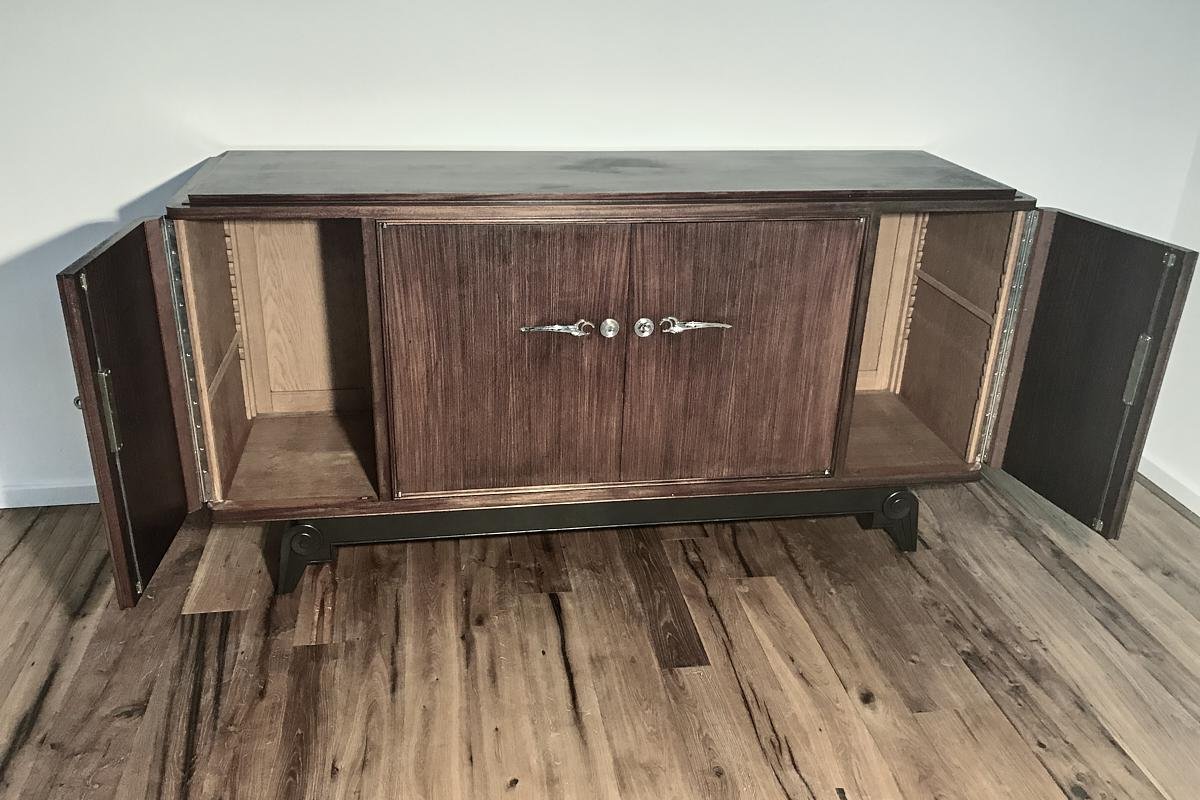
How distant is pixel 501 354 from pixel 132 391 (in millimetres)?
465

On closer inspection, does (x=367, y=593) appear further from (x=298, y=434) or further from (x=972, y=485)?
(x=972, y=485)

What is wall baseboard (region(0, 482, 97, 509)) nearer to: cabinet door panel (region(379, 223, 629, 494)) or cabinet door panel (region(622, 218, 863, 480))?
cabinet door panel (region(379, 223, 629, 494))

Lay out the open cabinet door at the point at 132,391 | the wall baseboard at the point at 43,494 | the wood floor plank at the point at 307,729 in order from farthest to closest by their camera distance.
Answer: the wall baseboard at the point at 43,494 < the wood floor plank at the point at 307,729 < the open cabinet door at the point at 132,391

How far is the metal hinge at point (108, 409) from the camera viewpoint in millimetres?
1113

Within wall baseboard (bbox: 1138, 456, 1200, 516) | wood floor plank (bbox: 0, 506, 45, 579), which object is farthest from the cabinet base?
wall baseboard (bbox: 1138, 456, 1200, 516)

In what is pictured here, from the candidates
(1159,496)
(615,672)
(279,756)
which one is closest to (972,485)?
(1159,496)

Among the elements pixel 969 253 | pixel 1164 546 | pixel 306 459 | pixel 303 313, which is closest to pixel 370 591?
pixel 306 459

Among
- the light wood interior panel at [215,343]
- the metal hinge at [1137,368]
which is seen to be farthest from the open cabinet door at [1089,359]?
the light wood interior panel at [215,343]

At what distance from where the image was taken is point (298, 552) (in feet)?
4.95

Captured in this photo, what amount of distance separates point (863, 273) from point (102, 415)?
1.00 meters

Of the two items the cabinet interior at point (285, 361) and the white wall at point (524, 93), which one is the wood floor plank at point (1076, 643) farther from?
the cabinet interior at point (285, 361)

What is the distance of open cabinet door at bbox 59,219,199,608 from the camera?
1095 mm

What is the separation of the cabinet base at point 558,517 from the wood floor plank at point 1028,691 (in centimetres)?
15

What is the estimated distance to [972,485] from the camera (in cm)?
194
